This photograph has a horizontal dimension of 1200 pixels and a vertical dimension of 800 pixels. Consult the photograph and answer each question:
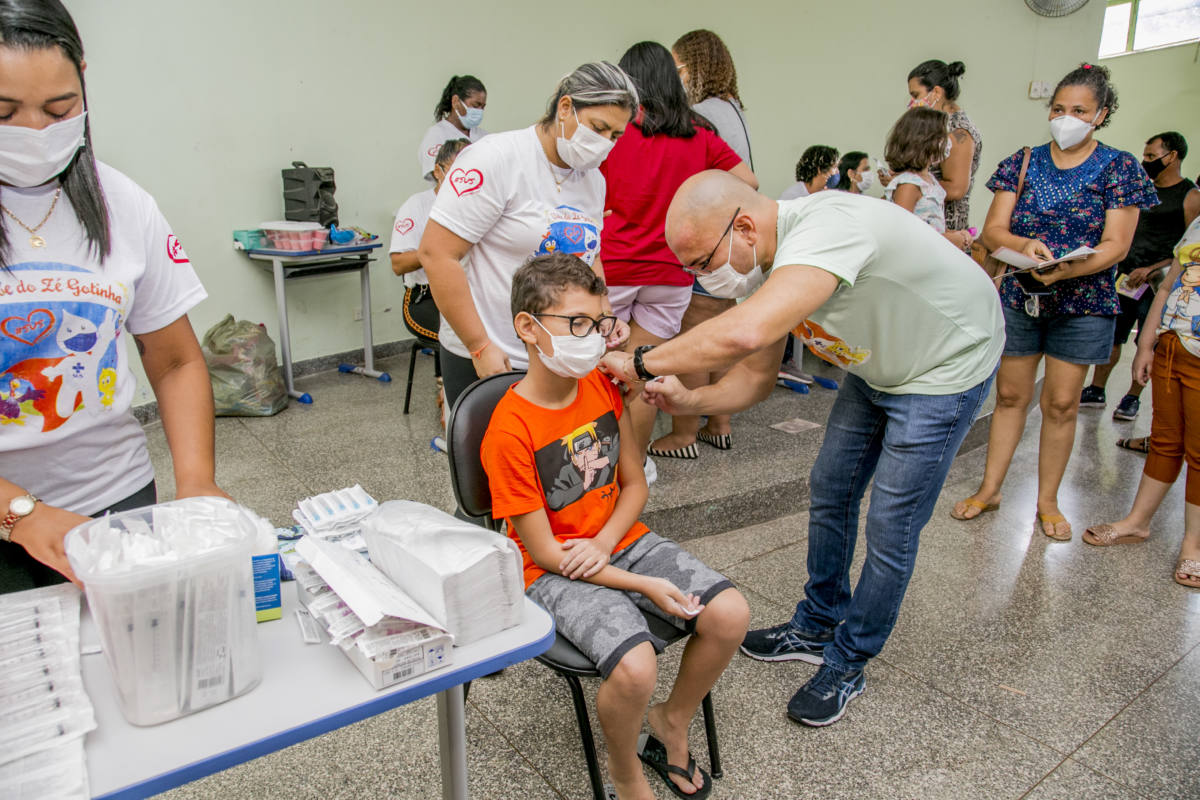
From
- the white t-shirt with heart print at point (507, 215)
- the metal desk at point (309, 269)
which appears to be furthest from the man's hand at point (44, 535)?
the metal desk at point (309, 269)

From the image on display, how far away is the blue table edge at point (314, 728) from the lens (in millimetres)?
711

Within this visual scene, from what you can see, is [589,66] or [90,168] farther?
[589,66]

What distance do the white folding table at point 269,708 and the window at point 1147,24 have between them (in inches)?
431

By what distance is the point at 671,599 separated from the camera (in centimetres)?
145

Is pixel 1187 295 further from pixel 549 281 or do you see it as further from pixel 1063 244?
pixel 549 281

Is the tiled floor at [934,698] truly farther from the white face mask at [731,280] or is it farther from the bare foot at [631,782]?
the white face mask at [731,280]

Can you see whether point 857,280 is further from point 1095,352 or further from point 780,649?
point 1095,352

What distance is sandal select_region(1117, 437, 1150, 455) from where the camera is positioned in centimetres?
376

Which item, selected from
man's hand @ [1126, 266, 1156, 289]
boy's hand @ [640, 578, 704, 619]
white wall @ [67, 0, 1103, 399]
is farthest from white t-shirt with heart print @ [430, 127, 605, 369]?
man's hand @ [1126, 266, 1156, 289]

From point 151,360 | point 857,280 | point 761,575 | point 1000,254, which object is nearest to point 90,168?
point 151,360

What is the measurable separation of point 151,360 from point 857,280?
130 cm

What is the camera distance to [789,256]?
1358 millimetres

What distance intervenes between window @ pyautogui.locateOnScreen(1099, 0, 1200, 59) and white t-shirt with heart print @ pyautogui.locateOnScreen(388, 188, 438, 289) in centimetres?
904

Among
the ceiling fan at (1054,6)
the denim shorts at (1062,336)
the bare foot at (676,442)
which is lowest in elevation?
the bare foot at (676,442)
